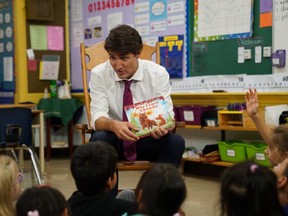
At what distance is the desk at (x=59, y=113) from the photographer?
4918 millimetres

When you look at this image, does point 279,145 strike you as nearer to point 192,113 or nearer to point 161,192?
point 161,192

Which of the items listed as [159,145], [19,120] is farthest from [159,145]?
[19,120]

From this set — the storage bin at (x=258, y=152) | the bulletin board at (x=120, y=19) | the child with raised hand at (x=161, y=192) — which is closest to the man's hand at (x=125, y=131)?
the child with raised hand at (x=161, y=192)

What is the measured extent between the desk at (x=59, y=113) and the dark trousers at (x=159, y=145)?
2.70 m

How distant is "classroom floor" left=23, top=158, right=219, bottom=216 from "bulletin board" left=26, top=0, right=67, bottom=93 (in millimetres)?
945

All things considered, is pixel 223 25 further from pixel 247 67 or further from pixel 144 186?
pixel 144 186

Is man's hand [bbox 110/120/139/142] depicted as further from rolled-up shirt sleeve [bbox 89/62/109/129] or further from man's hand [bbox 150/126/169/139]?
rolled-up shirt sleeve [bbox 89/62/109/129]

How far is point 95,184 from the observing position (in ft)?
4.95

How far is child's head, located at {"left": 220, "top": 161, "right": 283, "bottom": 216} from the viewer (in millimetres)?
1133

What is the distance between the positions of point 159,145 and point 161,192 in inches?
41.5

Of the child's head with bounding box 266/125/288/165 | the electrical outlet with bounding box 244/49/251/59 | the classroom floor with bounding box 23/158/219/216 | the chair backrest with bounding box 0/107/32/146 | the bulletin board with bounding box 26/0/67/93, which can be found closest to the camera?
the child's head with bounding box 266/125/288/165

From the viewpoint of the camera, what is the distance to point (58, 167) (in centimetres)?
454

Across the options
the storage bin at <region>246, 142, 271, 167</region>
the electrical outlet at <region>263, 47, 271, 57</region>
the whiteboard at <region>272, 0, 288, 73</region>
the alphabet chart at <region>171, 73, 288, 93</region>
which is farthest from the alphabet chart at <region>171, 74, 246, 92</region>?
the storage bin at <region>246, 142, 271, 167</region>

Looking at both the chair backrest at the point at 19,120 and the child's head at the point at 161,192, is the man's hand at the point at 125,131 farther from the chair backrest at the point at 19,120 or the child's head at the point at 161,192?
the chair backrest at the point at 19,120
